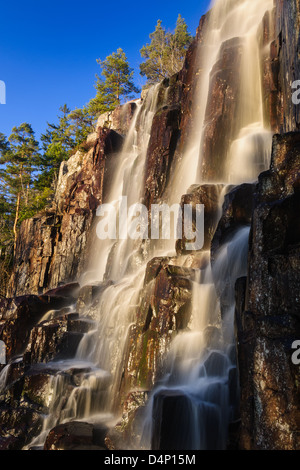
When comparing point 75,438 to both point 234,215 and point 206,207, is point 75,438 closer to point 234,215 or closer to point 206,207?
point 234,215

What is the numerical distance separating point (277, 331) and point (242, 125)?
12.7 metres

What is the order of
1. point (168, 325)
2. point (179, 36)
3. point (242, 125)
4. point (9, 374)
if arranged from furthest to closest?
point (179, 36)
point (242, 125)
point (9, 374)
point (168, 325)

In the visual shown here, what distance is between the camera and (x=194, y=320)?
9.67m

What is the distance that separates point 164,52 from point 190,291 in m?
35.3

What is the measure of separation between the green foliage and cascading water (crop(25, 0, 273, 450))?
603 inches

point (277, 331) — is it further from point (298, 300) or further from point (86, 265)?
point (86, 265)

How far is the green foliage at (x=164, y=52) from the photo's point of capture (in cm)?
3766

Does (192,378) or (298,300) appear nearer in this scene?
(298,300)

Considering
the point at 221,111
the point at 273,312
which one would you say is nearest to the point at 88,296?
the point at 221,111

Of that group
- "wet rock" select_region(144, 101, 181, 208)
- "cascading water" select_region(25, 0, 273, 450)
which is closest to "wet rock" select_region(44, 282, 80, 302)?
"cascading water" select_region(25, 0, 273, 450)

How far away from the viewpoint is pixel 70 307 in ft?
53.3

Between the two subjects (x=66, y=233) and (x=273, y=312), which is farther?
(x=66, y=233)
